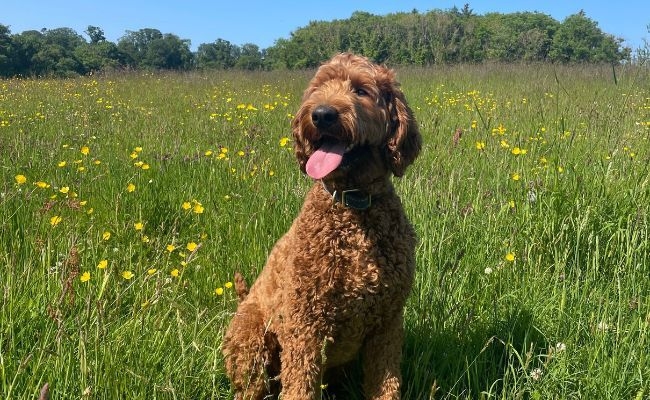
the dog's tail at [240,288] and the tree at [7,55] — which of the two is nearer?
→ the dog's tail at [240,288]

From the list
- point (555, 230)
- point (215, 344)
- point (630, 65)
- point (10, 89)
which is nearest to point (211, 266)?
point (215, 344)

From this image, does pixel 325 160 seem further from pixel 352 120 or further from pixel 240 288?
pixel 240 288

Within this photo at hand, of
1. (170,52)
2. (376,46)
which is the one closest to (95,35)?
(170,52)

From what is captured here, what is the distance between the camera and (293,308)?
78.0 inches

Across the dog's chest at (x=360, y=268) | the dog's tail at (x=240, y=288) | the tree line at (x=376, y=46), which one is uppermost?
the tree line at (x=376, y=46)

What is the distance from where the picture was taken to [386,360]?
211cm

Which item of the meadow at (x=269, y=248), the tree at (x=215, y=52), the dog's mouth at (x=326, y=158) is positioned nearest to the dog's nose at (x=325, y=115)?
the dog's mouth at (x=326, y=158)

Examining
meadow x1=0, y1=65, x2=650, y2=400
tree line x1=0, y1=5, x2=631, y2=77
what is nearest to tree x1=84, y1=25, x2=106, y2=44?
tree line x1=0, y1=5, x2=631, y2=77

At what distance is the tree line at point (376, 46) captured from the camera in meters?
10.1

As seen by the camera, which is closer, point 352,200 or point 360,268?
point 360,268

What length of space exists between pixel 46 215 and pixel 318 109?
1.78 meters

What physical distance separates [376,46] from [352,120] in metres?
11.8

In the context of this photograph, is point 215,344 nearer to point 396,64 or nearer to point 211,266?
point 211,266

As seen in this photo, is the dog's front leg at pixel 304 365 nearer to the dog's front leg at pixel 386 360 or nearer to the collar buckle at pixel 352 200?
the dog's front leg at pixel 386 360
